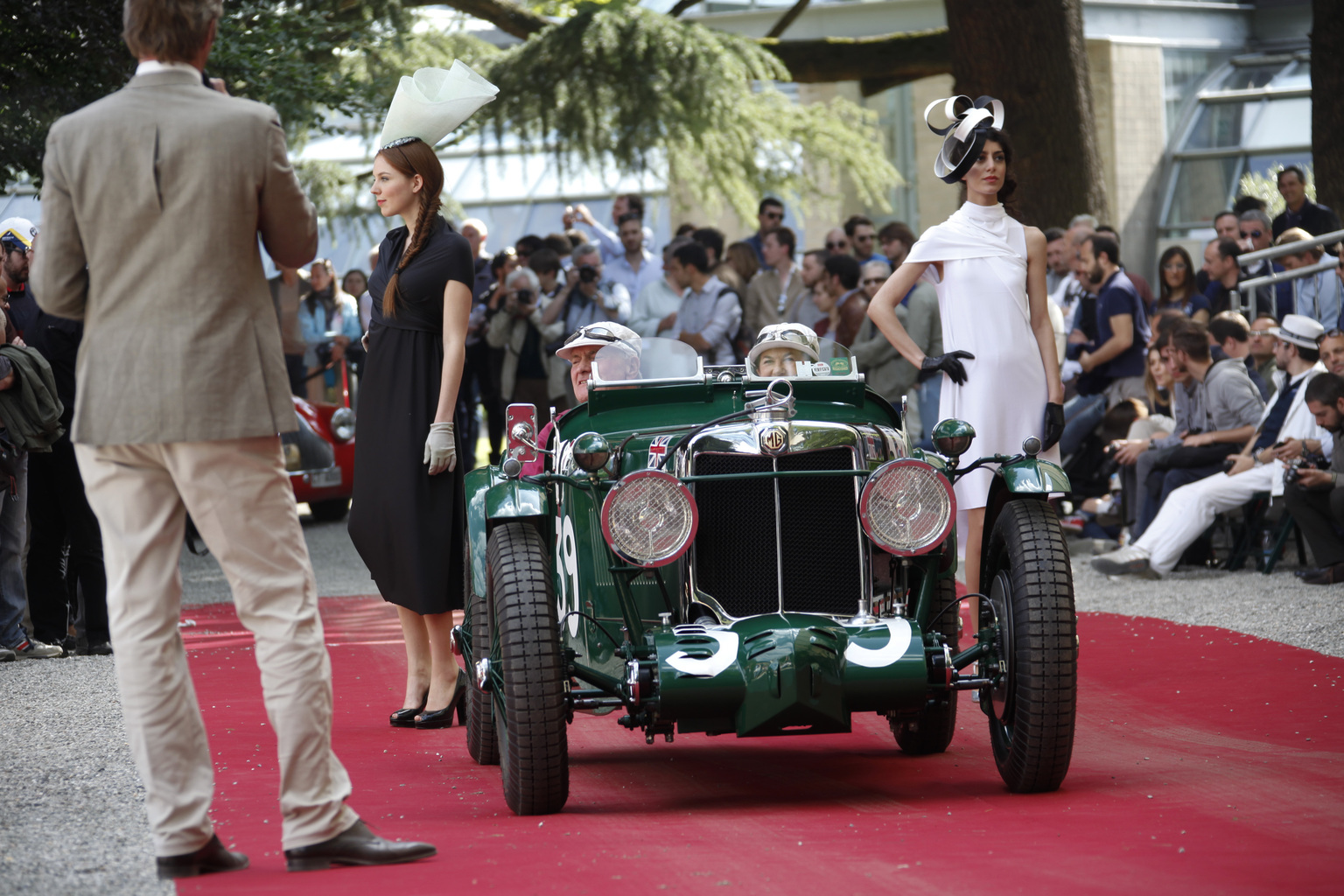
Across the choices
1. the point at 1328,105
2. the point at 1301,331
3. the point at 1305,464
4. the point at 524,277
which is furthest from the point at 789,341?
the point at 1328,105

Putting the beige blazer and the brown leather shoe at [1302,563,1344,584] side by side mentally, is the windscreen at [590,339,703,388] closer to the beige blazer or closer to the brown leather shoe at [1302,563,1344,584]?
the beige blazer

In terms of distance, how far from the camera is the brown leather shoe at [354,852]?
3.59 m

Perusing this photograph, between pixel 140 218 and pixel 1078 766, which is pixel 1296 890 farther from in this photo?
pixel 140 218

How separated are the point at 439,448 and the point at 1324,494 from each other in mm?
5595

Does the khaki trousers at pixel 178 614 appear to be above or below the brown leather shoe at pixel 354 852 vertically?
above

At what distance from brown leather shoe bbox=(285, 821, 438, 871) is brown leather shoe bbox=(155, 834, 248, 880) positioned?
12cm

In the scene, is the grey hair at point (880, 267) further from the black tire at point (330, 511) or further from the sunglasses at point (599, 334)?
the sunglasses at point (599, 334)

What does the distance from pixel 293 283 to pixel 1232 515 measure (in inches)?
280

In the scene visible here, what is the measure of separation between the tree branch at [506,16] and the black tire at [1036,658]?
13.3m

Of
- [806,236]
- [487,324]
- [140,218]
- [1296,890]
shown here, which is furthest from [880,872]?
[806,236]

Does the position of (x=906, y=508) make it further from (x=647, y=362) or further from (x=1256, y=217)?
(x=1256, y=217)

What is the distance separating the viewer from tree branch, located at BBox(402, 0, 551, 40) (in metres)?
16.9

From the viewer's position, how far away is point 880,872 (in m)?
3.51

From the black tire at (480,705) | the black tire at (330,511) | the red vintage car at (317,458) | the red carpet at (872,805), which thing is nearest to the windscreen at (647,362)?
the black tire at (480,705)
